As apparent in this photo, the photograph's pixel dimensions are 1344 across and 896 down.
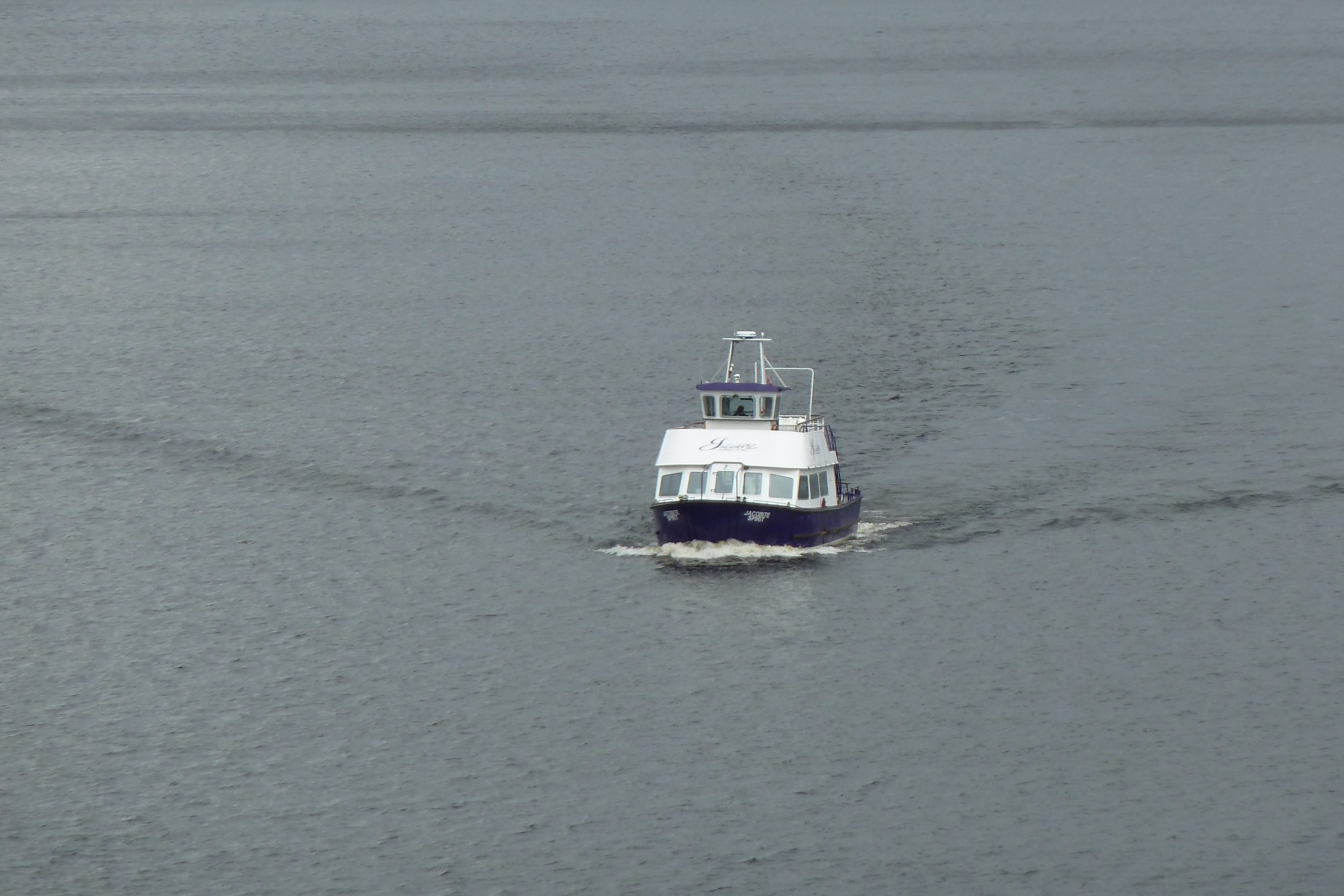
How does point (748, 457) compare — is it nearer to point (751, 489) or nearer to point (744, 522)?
point (751, 489)

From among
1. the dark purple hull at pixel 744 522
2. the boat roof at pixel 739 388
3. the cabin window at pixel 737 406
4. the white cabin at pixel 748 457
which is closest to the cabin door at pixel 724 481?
the white cabin at pixel 748 457

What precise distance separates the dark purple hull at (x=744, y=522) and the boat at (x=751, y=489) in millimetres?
38

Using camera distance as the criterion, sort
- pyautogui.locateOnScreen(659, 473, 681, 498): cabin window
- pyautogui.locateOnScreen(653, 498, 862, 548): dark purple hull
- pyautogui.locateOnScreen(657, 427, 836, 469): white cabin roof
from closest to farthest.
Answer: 1. pyautogui.locateOnScreen(653, 498, 862, 548): dark purple hull
2. pyautogui.locateOnScreen(657, 427, 836, 469): white cabin roof
3. pyautogui.locateOnScreen(659, 473, 681, 498): cabin window

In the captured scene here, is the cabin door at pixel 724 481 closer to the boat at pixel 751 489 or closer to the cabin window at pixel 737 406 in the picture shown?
the boat at pixel 751 489

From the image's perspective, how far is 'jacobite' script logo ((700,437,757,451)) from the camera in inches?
3839

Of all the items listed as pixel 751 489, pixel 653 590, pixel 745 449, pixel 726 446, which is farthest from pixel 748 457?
pixel 653 590

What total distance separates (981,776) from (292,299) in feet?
341

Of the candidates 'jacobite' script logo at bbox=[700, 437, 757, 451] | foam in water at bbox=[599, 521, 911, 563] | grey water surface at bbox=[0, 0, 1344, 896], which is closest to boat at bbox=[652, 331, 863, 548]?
'jacobite' script logo at bbox=[700, 437, 757, 451]

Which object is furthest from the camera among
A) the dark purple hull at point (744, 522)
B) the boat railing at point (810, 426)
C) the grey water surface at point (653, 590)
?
the boat railing at point (810, 426)

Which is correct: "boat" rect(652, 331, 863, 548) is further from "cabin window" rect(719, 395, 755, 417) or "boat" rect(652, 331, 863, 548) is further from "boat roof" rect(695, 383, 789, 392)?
"cabin window" rect(719, 395, 755, 417)

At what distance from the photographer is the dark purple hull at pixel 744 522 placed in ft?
314

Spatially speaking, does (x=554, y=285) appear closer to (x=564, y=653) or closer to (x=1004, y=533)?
(x=1004, y=533)

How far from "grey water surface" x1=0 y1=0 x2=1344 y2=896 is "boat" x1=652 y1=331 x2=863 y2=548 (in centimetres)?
198

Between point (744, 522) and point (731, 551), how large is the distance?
6.17ft
